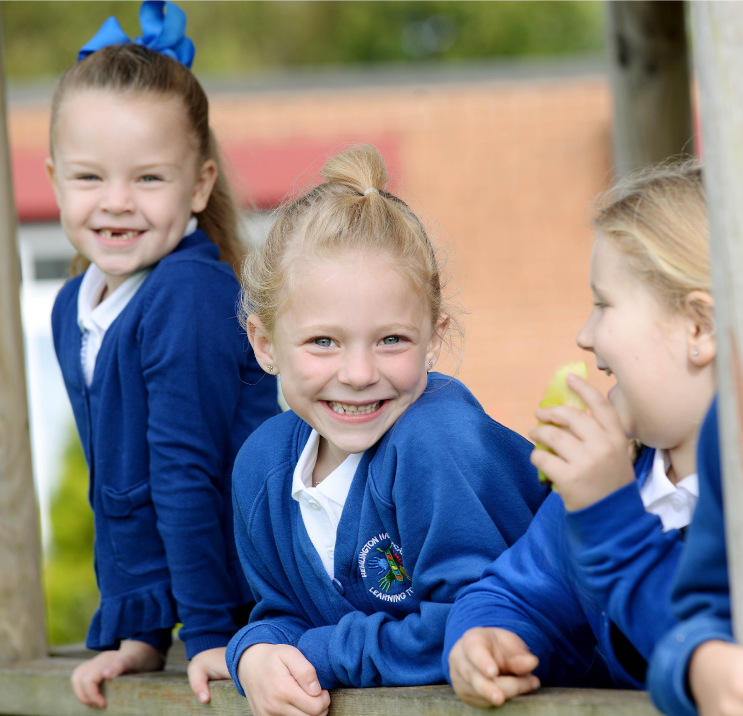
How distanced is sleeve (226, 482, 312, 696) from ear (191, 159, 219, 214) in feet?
2.92

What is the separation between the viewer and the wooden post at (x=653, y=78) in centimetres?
429

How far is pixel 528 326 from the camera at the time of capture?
1006cm

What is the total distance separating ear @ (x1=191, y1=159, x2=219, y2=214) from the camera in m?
2.89

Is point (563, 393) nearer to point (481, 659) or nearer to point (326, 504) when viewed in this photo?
point (481, 659)

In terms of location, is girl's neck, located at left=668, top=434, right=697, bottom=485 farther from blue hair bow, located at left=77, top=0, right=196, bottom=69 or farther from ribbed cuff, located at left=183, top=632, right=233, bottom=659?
blue hair bow, located at left=77, top=0, right=196, bottom=69

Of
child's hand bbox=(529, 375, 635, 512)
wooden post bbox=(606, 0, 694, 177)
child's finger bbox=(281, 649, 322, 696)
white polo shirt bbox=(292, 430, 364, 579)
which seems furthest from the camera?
wooden post bbox=(606, 0, 694, 177)

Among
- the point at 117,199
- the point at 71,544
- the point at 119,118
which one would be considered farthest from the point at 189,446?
the point at 71,544

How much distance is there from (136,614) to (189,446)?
0.51m

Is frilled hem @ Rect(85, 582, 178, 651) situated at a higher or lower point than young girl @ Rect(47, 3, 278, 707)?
lower

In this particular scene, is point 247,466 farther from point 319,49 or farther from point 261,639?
point 319,49

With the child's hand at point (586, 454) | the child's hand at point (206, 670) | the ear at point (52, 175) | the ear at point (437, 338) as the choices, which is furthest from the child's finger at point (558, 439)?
the ear at point (52, 175)

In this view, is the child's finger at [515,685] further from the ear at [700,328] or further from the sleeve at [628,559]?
the ear at [700,328]

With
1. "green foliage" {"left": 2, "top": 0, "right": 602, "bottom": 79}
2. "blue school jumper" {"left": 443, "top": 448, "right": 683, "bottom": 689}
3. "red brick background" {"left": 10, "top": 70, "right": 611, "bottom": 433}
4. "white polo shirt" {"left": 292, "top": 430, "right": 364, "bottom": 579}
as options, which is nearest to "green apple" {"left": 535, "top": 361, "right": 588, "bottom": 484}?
"blue school jumper" {"left": 443, "top": 448, "right": 683, "bottom": 689}

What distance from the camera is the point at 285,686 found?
2043mm
